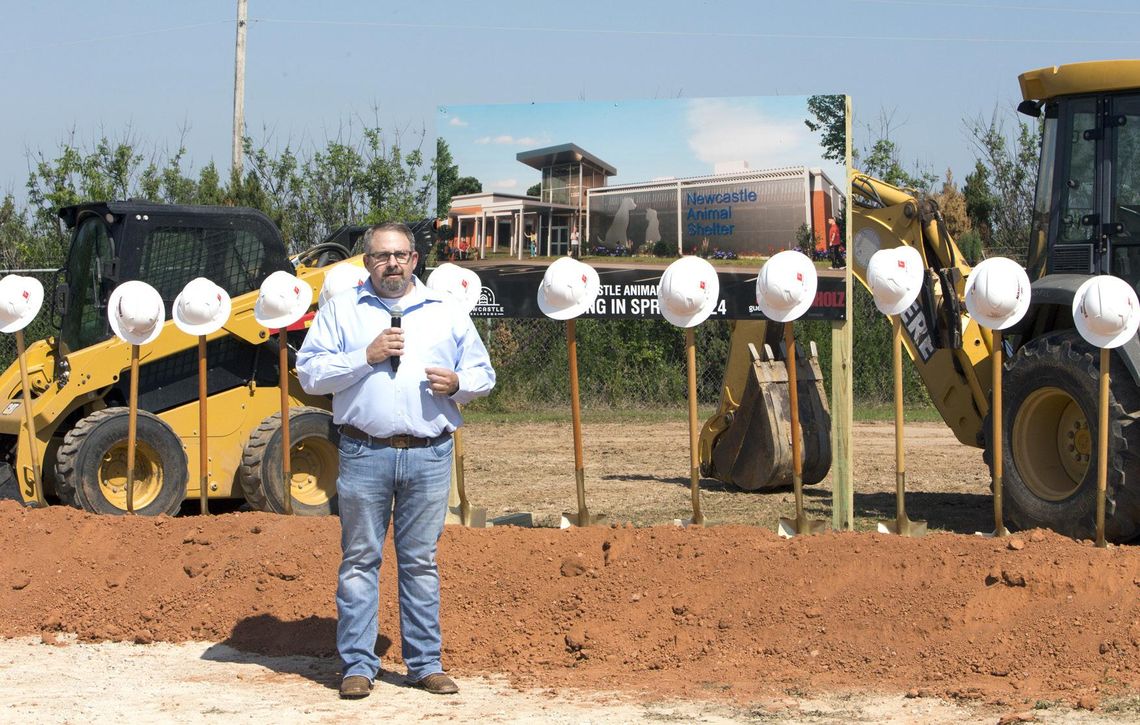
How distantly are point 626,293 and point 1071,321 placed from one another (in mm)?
2819

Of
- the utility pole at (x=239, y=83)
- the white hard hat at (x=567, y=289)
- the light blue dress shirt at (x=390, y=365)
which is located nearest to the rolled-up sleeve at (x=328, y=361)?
the light blue dress shirt at (x=390, y=365)

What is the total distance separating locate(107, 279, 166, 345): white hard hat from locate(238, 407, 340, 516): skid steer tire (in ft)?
4.28

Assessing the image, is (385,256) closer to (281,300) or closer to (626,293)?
(281,300)

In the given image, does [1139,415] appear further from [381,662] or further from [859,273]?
[381,662]

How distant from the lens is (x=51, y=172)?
2294 cm

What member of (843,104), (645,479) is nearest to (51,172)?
(645,479)

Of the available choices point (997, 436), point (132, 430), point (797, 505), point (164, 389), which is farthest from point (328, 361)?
point (164, 389)

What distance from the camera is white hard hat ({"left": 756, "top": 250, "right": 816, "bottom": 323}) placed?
7504 mm

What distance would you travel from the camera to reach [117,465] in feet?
31.1

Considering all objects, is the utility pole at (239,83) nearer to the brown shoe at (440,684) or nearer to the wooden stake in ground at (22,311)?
the wooden stake in ground at (22,311)

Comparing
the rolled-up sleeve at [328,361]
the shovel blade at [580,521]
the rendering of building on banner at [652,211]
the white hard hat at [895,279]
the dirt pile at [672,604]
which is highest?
the rendering of building on banner at [652,211]

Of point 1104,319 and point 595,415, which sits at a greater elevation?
point 1104,319

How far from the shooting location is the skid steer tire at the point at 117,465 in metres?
9.12

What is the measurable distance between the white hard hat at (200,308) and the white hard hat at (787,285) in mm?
3156
